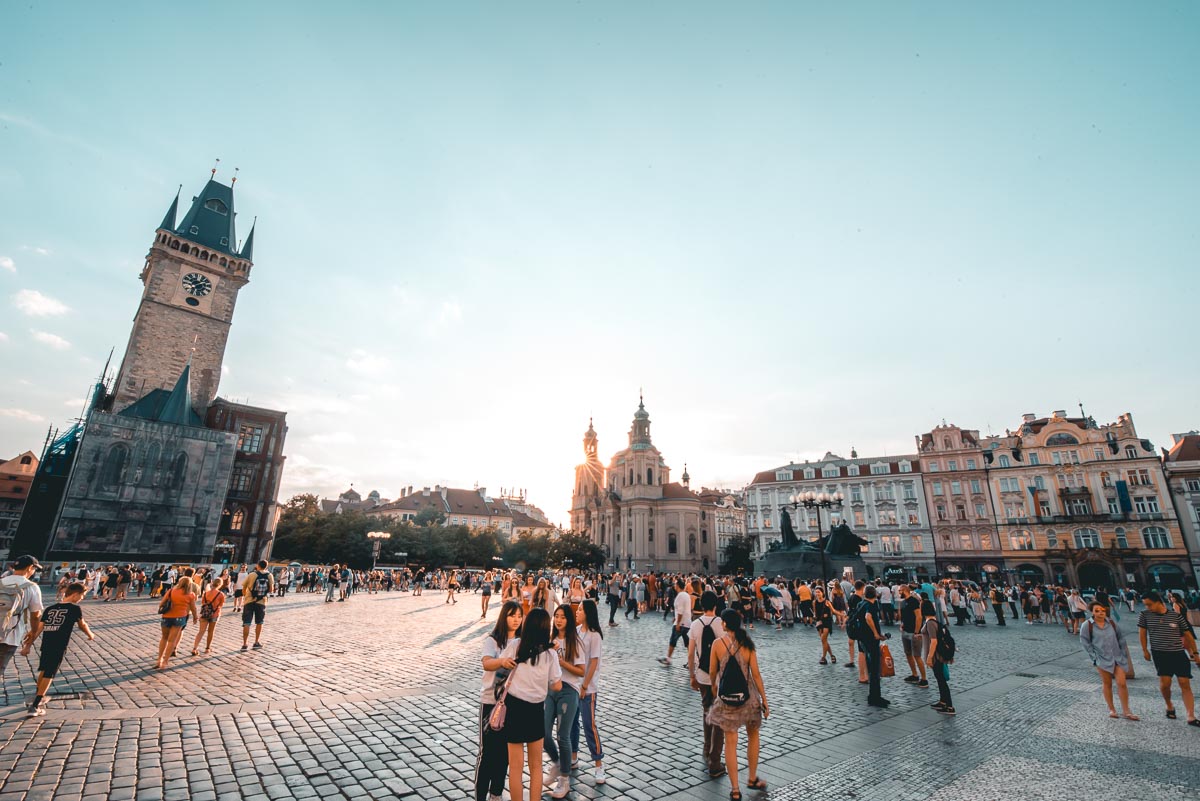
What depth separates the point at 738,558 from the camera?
73750 millimetres

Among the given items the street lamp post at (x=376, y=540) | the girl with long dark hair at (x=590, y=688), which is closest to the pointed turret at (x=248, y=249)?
the street lamp post at (x=376, y=540)

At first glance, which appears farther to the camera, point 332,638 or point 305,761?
point 332,638

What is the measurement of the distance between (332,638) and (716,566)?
73.5m

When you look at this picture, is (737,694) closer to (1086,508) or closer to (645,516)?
(1086,508)

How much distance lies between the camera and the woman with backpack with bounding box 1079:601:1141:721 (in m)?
8.05

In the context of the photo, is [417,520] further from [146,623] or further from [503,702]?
[503,702]

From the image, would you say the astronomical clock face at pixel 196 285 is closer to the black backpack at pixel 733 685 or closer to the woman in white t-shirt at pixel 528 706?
the woman in white t-shirt at pixel 528 706

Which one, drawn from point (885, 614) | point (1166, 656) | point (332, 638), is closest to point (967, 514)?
point (885, 614)

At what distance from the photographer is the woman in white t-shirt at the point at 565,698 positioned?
541 cm

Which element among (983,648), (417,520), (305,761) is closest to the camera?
(305,761)

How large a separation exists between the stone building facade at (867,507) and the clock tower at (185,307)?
59726mm

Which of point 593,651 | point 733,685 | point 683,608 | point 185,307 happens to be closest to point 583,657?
point 593,651

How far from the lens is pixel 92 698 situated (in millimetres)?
7883

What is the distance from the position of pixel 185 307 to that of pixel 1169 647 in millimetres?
62288
